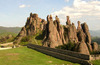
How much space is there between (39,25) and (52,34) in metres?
47.1

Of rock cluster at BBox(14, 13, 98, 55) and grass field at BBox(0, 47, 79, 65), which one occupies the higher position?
rock cluster at BBox(14, 13, 98, 55)

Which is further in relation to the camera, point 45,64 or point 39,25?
point 39,25

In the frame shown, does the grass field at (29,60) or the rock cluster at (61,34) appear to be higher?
the rock cluster at (61,34)

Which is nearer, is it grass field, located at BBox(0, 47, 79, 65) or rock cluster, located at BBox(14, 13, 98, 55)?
grass field, located at BBox(0, 47, 79, 65)

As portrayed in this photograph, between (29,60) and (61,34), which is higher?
(61,34)

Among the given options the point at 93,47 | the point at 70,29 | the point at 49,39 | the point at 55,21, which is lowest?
the point at 93,47

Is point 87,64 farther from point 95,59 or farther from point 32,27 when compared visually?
point 32,27

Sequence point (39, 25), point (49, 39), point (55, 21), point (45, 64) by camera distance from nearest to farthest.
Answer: point (45, 64) → point (49, 39) → point (55, 21) → point (39, 25)

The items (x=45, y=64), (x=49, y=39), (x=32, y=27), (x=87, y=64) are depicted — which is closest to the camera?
(x=87, y=64)

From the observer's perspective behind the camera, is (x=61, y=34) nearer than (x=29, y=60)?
No

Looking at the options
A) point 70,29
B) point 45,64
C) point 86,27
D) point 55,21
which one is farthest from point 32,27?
point 45,64

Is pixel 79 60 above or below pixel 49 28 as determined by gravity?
below

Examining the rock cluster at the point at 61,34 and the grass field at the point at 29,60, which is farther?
the rock cluster at the point at 61,34

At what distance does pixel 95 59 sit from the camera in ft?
75.0
